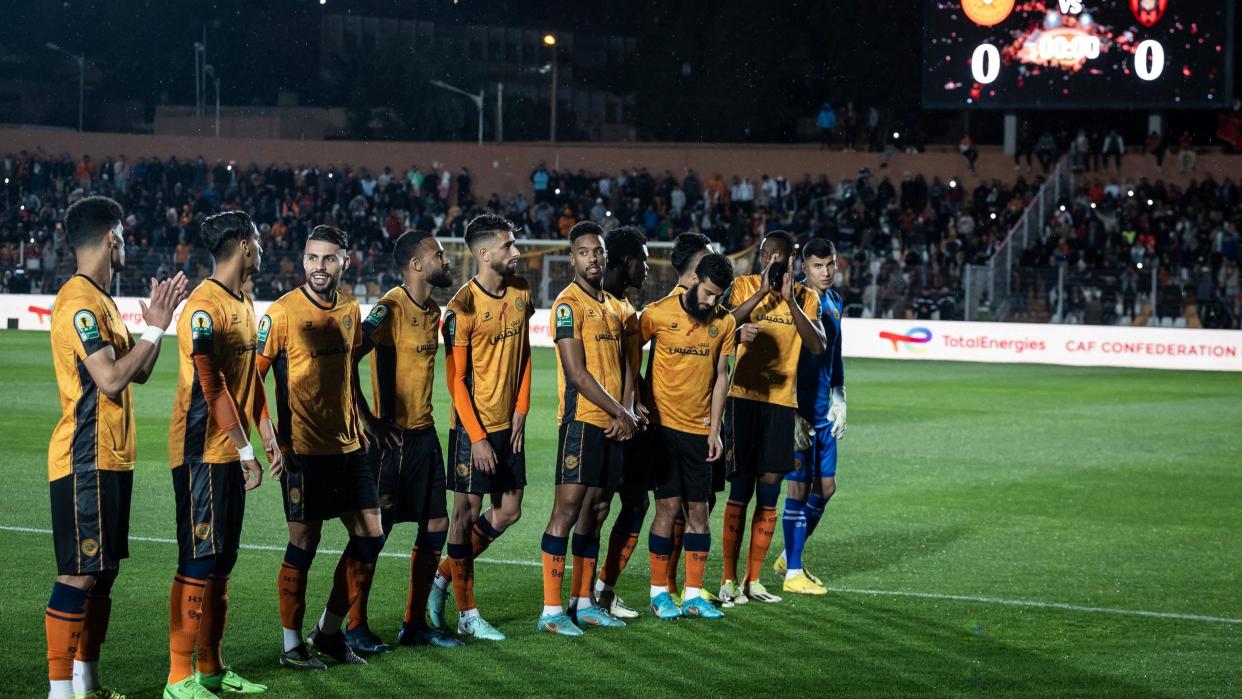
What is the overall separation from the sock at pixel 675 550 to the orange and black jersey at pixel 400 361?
1.63m

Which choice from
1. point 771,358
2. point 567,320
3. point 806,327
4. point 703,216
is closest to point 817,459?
point 771,358

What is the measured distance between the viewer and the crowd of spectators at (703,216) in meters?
32.6

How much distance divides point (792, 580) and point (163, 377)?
56.9ft

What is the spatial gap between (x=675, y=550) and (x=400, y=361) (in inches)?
86.0

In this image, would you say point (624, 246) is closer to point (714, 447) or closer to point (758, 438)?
point (714, 447)

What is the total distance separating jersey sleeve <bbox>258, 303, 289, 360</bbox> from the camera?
6801mm

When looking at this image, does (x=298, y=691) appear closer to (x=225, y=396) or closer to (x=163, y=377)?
(x=225, y=396)

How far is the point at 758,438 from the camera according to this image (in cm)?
881

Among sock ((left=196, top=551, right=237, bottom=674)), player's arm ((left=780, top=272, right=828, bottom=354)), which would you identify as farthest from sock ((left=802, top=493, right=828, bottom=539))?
sock ((left=196, top=551, right=237, bottom=674))

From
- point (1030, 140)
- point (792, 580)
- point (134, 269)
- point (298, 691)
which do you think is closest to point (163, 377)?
point (134, 269)

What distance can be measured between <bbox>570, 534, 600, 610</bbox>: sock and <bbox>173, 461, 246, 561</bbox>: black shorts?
2.24 meters

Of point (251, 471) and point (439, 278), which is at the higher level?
point (439, 278)

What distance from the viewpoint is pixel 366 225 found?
4206 centimetres

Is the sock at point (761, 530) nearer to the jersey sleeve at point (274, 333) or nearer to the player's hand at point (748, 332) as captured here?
the player's hand at point (748, 332)
